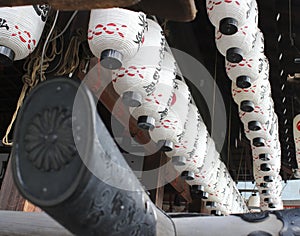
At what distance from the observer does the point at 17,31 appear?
1466 mm

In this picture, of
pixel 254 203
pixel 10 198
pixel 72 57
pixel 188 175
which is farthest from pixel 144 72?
pixel 254 203

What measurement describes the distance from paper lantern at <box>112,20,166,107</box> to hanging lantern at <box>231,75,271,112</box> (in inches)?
35.9

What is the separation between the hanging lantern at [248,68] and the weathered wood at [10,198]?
3.97ft

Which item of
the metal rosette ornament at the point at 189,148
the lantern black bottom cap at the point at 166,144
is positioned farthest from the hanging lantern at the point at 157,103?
the metal rosette ornament at the point at 189,148

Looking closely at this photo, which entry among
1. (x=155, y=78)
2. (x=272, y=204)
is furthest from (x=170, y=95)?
(x=272, y=204)

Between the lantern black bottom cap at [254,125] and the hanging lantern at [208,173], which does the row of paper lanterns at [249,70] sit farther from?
the hanging lantern at [208,173]

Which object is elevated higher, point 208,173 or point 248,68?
point 248,68

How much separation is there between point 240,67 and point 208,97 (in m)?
1.44

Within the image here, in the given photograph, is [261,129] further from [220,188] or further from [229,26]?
[229,26]

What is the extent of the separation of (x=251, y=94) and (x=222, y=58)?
108cm

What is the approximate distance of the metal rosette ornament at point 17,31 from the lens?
1449 millimetres

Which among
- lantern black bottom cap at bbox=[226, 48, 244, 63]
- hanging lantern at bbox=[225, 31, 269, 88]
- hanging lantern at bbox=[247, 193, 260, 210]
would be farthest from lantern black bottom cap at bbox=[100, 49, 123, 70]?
hanging lantern at bbox=[247, 193, 260, 210]

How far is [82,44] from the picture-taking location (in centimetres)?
215

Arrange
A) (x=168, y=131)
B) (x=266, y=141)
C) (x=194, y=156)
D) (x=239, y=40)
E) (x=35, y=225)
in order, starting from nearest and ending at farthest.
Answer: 1. (x=35, y=225)
2. (x=239, y=40)
3. (x=168, y=131)
4. (x=194, y=156)
5. (x=266, y=141)
